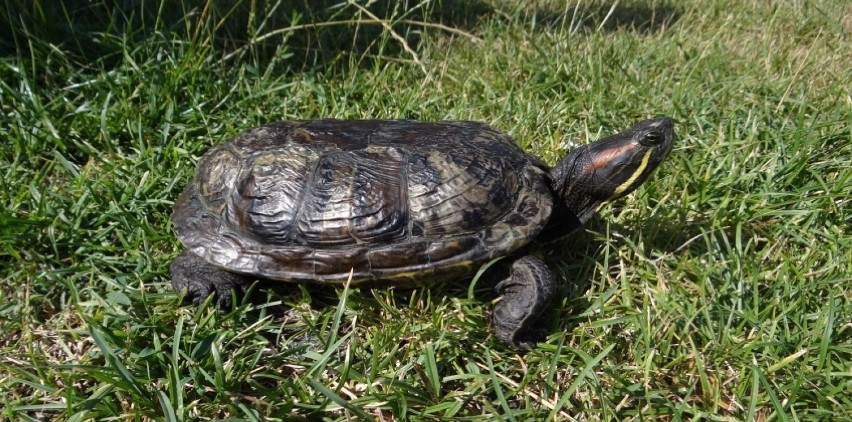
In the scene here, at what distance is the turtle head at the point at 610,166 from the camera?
2.83 metres

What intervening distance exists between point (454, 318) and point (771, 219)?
70.8 inches

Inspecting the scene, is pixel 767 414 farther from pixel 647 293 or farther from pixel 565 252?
pixel 565 252

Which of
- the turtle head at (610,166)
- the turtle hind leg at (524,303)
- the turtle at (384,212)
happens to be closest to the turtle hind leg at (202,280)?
the turtle at (384,212)

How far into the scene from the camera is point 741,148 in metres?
3.50

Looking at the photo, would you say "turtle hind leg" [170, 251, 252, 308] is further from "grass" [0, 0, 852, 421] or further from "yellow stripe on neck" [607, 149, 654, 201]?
"yellow stripe on neck" [607, 149, 654, 201]

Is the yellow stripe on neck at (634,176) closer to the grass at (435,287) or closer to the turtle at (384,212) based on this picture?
the turtle at (384,212)

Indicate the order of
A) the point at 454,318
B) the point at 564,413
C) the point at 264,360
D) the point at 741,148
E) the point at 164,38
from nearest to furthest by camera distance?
the point at 564,413 → the point at 264,360 → the point at 454,318 → the point at 741,148 → the point at 164,38

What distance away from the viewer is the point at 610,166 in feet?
9.38

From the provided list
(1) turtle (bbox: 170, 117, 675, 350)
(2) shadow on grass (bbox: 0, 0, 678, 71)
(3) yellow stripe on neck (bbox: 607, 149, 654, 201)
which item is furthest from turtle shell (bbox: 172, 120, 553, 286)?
(2) shadow on grass (bbox: 0, 0, 678, 71)

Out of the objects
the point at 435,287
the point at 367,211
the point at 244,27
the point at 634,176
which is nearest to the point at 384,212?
the point at 367,211

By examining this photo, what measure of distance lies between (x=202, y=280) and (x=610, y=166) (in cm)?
198

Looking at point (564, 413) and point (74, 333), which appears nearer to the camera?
point (564, 413)

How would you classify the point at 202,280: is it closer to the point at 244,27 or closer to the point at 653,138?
the point at 653,138

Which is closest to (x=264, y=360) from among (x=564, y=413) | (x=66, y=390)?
(x=66, y=390)
